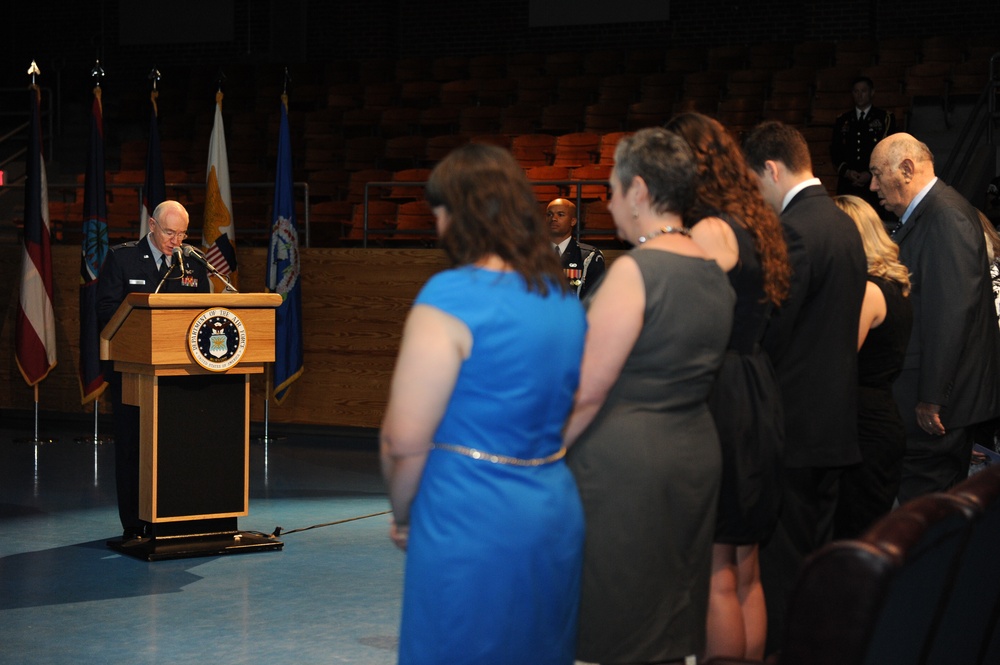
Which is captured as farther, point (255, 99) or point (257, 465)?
point (255, 99)

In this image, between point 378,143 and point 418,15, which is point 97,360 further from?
point 418,15

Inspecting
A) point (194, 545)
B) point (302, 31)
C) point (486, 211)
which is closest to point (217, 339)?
point (194, 545)

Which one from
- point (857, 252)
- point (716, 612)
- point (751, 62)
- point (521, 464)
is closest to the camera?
point (521, 464)

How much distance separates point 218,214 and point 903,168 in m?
6.00

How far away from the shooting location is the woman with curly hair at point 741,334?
279cm

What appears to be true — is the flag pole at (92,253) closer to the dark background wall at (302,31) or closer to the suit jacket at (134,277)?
the suit jacket at (134,277)

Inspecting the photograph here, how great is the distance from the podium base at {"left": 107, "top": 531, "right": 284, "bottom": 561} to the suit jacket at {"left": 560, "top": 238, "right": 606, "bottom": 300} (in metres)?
2.31

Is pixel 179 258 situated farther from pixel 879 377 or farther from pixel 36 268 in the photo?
pixel 36 268

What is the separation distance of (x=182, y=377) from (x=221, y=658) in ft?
5.62

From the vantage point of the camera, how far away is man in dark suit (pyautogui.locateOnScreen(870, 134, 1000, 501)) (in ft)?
12.5

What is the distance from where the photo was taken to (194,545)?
538cm

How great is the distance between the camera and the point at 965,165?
8375 millimetres

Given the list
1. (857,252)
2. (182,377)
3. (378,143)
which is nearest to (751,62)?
(378,143)

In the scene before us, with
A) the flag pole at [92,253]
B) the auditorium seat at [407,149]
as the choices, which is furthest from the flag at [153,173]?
the auditorium seat at [407,149]
